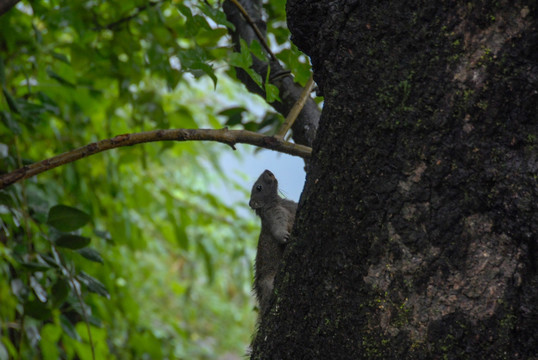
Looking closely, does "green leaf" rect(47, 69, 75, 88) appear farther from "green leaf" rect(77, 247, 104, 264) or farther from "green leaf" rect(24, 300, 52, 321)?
"green leaf" rect(24, 300, 52, 321)

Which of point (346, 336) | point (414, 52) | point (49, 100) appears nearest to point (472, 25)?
point (414, 52)

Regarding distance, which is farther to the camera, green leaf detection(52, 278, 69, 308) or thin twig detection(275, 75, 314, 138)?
green leaf detection(52, 278, 69, 308)

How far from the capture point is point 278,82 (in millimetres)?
1726

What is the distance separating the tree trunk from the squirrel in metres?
0.67

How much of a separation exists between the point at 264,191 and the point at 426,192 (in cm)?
99

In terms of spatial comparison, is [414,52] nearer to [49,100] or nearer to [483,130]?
[483,130]

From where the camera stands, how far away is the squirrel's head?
5.95 ft

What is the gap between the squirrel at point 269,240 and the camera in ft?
5.31

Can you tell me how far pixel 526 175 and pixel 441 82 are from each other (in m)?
0.18

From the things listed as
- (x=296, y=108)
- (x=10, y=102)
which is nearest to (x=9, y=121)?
(x=10, y=102)

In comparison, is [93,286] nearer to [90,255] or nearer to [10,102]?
[90,255]

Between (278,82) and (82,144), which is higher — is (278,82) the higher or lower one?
the lower one

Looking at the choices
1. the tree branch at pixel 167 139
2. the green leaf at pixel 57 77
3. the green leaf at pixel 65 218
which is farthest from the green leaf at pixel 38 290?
the green leaf at pixel 57 77

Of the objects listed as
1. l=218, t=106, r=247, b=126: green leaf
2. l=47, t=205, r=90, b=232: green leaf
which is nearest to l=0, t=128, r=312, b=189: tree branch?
l=47, t=205, r=90, b=232: green leaf
